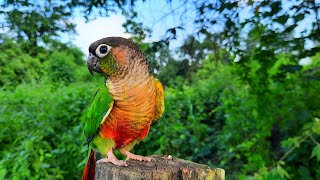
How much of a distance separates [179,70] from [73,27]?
40.4 inches

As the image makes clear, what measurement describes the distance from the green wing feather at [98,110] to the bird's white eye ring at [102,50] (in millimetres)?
146

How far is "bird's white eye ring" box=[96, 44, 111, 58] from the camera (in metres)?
1.56

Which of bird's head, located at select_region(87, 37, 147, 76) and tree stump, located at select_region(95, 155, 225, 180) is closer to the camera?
tree stump, located at select_region(95, 155, 225, 180)

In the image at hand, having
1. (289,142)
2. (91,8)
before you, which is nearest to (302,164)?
(289,142)

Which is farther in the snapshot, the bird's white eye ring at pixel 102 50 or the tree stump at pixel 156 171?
the bird's white eye ring at pixel 102 50

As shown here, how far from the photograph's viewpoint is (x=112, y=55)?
1.56 metres

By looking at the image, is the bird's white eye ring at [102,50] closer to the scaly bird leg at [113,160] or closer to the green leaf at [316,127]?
the scaly bird leg at [113,160]

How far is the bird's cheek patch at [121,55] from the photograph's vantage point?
157cm

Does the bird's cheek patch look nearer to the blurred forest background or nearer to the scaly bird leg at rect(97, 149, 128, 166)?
the scaly bird leg at rect(97, 149, 128, 166)

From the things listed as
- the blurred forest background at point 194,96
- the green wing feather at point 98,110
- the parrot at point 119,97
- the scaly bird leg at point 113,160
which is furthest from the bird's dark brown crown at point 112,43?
the blurred forest background at point 194,96

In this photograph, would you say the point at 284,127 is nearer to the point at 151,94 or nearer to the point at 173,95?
the point at 173,95

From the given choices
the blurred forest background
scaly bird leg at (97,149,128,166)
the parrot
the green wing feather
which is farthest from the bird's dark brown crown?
the blurred forest background

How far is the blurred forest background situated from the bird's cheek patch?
133 centimetres

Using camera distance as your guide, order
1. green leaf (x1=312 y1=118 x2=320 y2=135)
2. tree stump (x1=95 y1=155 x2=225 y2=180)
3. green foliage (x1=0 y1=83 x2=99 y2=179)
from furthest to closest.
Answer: green foliage (x1=0 y1=83 x2=99 y2=179) → green leaf (x1=312 y1=118 x2=320 y2=135) → tree stump (x1=95 y1=155 x2=225 y2=180)
